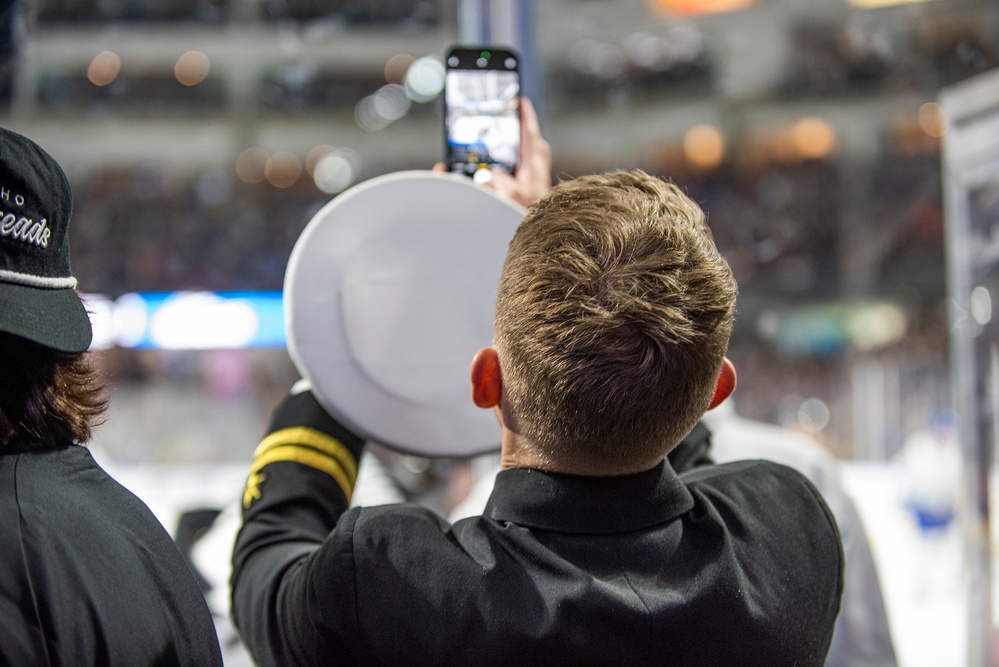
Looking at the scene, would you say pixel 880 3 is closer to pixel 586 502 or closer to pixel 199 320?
pixel 586 502

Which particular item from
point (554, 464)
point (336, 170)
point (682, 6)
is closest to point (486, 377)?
point (554, 464)

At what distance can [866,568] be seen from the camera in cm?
146

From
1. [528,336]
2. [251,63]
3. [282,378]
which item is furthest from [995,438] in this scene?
[251,63]

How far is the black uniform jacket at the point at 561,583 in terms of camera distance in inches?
25.7

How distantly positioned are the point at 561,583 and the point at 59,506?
1.11 ft

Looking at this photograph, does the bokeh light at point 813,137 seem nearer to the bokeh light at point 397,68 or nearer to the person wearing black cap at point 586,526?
the bokeh light at point 397,68

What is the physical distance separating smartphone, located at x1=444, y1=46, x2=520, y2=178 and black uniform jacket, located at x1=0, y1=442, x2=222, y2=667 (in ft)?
1.70

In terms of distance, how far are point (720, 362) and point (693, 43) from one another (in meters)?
7.29

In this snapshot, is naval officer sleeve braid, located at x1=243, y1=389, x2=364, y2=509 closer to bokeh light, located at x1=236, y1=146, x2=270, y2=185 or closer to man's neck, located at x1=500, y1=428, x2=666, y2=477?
man's neck, located at x1=500, y1=428, x2=666, y2=477

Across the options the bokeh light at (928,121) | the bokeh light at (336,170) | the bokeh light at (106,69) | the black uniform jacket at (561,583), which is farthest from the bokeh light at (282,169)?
the black uniform jacket at (561,583)

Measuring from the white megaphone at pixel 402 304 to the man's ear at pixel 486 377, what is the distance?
0.18m

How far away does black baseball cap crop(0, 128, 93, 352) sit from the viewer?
583mm

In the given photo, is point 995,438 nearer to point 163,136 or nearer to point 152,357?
point 152,357

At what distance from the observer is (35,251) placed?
61 centimetres
